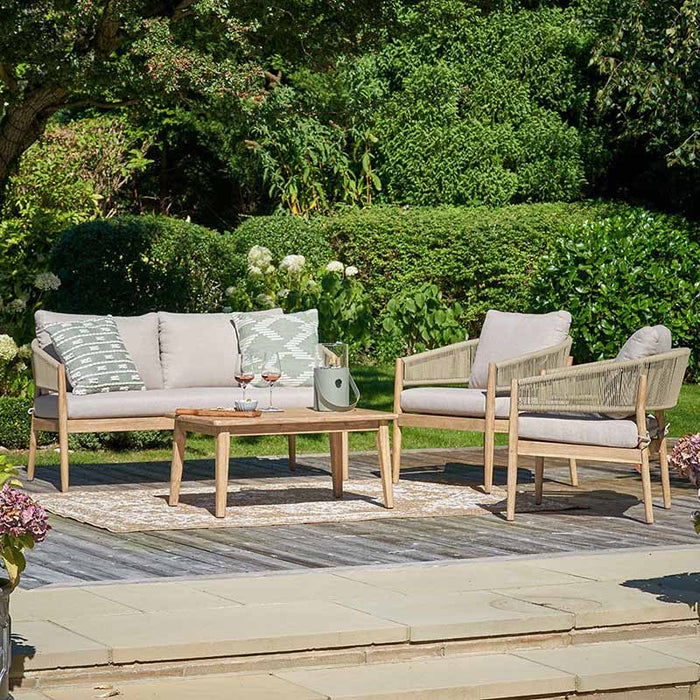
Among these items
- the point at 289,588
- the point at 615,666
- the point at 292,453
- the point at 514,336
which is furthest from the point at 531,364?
the point at 615,666

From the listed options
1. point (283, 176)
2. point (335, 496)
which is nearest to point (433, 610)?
point (335, 496)

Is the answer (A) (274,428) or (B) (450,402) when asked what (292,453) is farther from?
(A) (274,428)

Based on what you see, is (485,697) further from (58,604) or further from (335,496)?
(335,496)

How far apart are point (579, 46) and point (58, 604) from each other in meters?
13.0

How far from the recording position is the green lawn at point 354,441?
29.6 ft

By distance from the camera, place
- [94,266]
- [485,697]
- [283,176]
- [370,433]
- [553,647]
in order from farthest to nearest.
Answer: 1. [283,176]
2. [370,433]
3. [94,266]
4. [553,647]
5. [485,697]

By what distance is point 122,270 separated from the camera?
9766 millimetres

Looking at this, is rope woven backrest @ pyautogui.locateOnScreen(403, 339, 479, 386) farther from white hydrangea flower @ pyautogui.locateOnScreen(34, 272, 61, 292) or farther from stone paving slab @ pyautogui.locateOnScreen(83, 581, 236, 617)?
stone paving slab @ pyautogui.locateOnScreen(83, 581, 236, 617)

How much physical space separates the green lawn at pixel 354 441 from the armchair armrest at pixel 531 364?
1876mm

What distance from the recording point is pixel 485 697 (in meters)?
4.01

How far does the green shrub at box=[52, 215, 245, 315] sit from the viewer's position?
379 inches

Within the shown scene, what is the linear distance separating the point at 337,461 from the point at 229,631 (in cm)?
306

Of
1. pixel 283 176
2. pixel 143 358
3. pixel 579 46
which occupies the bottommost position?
pixel 143 358

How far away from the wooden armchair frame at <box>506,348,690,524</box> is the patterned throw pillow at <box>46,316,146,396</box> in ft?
7.81
